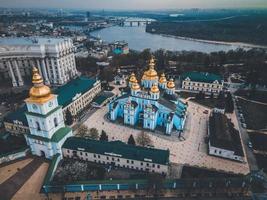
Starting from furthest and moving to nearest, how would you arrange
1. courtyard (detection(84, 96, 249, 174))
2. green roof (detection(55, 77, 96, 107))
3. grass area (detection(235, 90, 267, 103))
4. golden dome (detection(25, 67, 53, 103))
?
grass area (detection(235, 90, 267, 103)) → green roof (detection(55, 77, 96, 107)) → courtyard (detection(84, 96, 249, 174)) → golden dome (detection(25, 67, 53, 103))

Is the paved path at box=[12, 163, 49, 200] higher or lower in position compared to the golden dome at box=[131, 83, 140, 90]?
lower

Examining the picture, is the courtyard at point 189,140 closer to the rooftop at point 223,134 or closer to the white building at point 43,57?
the rooftop at point 223,134

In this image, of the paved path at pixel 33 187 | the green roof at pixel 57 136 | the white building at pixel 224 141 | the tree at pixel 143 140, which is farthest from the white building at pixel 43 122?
the white building at pixel 224 141

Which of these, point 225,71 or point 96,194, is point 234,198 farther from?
point 225,71

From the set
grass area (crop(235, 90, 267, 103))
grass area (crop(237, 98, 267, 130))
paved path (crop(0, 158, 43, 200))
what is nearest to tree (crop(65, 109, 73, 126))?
paved path (crop(0, 158, 43, 200))

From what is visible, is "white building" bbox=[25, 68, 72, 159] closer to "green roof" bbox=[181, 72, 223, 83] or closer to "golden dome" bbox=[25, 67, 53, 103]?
"golden dome" bbox=[25, 67, 53, 103]

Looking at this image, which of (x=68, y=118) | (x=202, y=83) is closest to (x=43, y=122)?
(x=68, y=118)

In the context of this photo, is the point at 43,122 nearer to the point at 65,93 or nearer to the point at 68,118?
the point at 68,118
